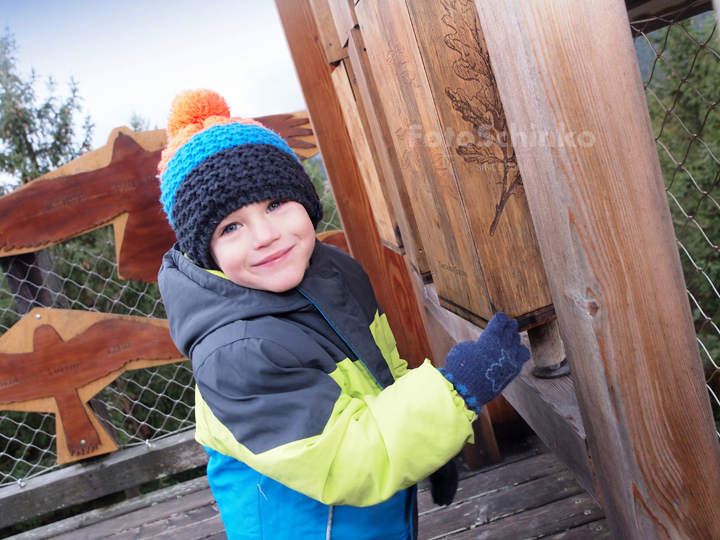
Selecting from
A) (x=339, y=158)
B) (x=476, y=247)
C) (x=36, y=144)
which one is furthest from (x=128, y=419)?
(x=476, y=247)

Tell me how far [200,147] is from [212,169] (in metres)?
0.06

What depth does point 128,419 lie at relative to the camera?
3188 millimetres

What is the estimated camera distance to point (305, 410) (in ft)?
2.64

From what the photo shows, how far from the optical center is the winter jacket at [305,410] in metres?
0.79

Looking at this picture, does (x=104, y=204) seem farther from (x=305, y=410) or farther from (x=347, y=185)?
(x=305, y=410)

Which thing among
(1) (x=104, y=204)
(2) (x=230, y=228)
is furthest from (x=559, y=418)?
(1) (x=104, y=204)

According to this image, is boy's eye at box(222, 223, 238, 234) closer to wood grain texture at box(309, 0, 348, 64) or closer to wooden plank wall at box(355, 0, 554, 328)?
wooden plank wall at box(355, 0, 554, 328)

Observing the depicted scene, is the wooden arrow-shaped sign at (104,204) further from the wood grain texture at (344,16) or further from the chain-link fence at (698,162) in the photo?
the chain-link fence at (698,162)

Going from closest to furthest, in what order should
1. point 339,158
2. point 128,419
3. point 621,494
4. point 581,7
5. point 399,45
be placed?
1. point 581,7
2. point 621,494
3. point 399,45
4. point 339,158
5. point 128,419

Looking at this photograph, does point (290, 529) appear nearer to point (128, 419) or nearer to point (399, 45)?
point (399, 45)

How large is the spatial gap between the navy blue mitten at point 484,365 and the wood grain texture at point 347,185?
1.07 metres

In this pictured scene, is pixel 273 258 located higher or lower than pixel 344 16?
lower

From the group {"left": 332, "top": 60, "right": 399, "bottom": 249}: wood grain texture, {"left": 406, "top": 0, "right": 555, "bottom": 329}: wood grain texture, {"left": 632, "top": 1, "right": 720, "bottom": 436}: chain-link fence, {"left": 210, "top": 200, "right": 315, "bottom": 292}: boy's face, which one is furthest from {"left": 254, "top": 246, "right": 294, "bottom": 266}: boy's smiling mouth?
{"left": 632, "top": 1, "right": 720, "bottom": 436}: chain-link fence

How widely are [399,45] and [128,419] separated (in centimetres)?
313
